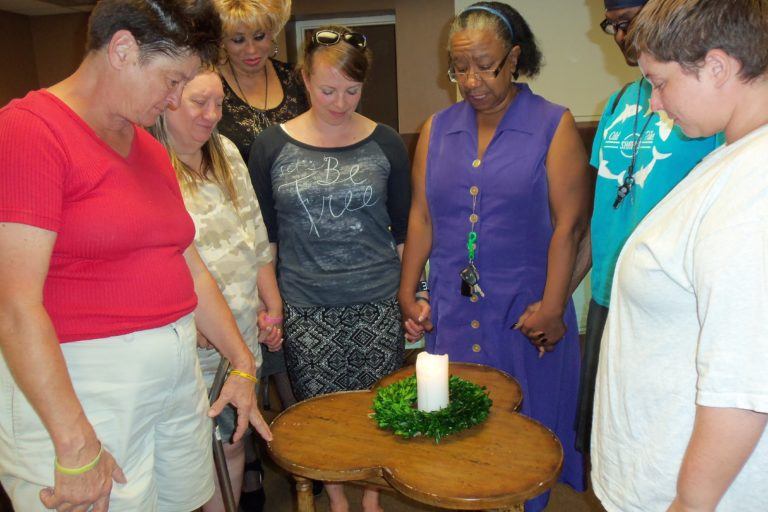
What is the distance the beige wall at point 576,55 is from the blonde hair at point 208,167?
4367 millimetres

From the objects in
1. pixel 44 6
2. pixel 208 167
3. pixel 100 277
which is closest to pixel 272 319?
pixel 208 167

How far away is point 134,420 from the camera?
3.56ft

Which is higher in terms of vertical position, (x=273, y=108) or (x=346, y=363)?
(x=273, y=108)

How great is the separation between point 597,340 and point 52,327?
50.7 inches

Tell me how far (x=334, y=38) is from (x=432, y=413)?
109 centimetres

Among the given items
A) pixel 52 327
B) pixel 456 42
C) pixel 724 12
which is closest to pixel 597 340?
pixel 456 42

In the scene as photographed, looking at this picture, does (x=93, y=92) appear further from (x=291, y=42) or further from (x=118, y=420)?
(x=291, y=42)

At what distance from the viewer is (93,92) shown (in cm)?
103

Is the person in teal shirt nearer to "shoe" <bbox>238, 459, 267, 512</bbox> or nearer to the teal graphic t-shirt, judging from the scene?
the teal graphic t-shirt

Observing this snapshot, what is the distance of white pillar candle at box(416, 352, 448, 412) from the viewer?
140cm

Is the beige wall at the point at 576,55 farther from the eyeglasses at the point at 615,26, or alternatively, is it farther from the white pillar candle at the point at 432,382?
the white pillar candle at the point at 432,382

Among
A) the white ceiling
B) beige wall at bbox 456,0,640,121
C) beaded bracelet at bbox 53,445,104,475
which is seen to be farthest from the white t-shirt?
the white ceiling

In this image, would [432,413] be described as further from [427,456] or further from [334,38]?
[334,38]

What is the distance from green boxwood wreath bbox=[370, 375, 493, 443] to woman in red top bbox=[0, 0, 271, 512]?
0.44 meters
